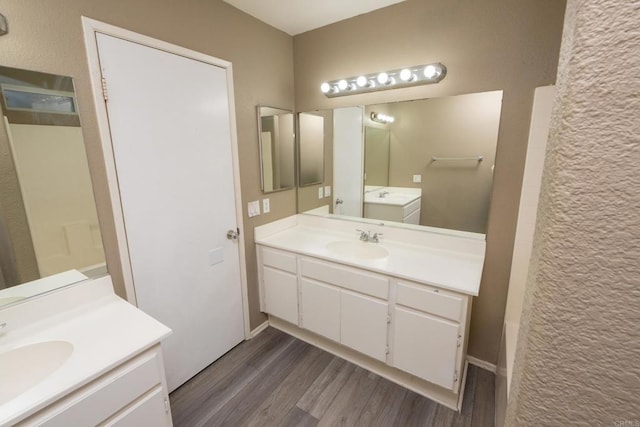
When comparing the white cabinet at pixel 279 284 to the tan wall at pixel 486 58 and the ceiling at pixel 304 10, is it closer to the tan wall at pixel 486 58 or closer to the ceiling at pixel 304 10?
the tan wall at pixel 486 58

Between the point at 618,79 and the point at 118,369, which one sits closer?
the point at 618,79

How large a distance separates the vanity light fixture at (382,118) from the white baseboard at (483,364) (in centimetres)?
189

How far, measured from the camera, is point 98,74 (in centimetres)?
139

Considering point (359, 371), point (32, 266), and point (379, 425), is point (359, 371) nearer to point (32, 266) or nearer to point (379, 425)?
point (379, 425)

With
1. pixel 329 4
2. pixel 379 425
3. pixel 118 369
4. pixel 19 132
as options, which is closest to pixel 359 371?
pixel 379 425

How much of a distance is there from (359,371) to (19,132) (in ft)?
7.63

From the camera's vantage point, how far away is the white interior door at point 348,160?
7.87 ft

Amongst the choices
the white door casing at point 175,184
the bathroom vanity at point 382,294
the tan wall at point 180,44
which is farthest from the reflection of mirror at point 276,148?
the bathroom vanity at point 382,294

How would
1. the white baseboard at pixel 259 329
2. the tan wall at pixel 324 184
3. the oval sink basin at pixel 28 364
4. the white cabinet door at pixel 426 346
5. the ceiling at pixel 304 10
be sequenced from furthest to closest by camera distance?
1. the tan wall at pixel 324 184
2. the white baseboard at pixel 259 329
3. the ceiling at pixel 304 10
4. the white cabinet door at pixel 426 346
5. the oval sink basin at pixel 28 364

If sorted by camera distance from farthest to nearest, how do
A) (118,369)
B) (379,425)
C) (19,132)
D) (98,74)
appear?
(379,425), (98,74), (19,132), (118,369)

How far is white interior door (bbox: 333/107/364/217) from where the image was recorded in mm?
2398

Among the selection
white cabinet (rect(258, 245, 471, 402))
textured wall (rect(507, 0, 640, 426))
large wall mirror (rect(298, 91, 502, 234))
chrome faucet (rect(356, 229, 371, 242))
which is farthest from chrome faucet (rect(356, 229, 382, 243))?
textured wall (rect(507, 0, 640, 426))

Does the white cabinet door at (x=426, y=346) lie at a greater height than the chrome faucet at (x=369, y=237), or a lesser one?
lesser

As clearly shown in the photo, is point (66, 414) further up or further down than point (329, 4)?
further down
